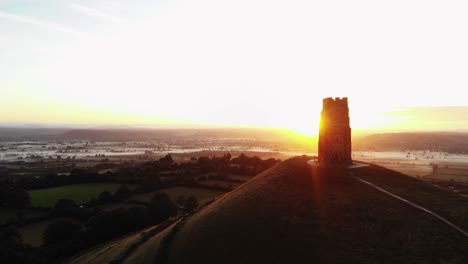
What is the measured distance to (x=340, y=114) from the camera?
3728 centimetres

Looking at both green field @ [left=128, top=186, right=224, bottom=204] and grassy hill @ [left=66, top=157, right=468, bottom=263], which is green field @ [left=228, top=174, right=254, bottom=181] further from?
grassy hill @ [left=66, top=157, right=468, bottom=263]

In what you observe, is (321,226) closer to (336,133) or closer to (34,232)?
(336,133)

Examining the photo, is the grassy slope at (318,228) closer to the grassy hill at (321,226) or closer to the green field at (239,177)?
the grassy hill at (321,226)

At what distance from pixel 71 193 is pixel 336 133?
5503cm

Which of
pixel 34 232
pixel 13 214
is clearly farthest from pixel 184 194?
pixel 13 214

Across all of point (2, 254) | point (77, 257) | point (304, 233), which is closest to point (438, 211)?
point (304, 233)

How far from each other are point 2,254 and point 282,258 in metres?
30.1

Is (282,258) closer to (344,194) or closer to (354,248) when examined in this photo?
(354,248)

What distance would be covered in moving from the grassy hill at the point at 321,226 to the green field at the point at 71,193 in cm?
3830

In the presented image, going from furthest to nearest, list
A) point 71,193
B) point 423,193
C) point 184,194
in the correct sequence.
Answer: point 71,193
point 184,194
point 423,193

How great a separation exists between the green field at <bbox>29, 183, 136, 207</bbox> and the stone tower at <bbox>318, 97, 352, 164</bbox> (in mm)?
46575

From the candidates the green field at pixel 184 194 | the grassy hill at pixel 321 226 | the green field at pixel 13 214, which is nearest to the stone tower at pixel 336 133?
the grassy hill at pixel 321 226

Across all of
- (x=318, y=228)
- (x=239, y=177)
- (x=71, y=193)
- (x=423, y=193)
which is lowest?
(x=71, y=193)

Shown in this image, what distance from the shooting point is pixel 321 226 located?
1020 inches
